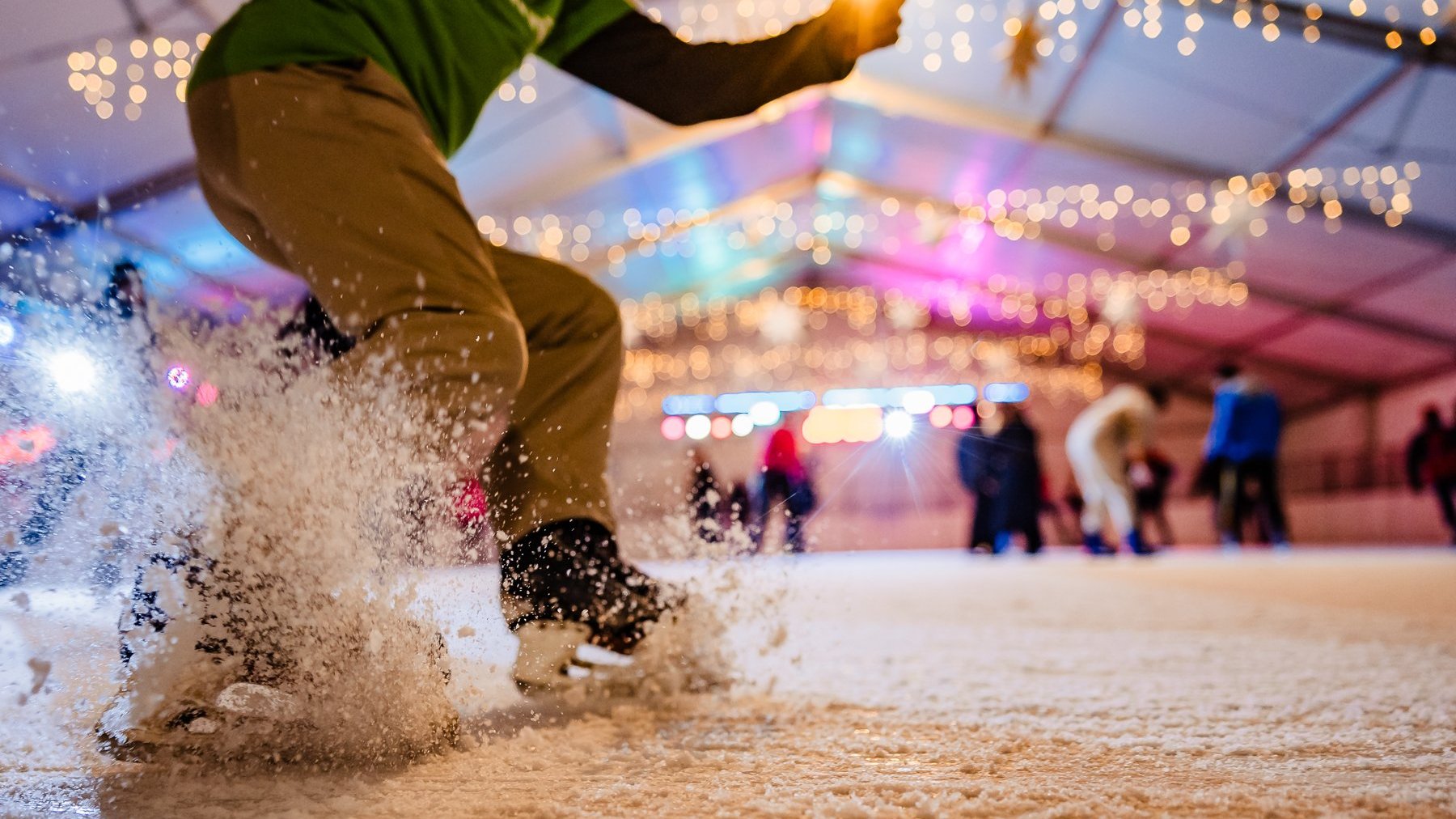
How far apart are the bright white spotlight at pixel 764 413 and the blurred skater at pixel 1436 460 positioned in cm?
701

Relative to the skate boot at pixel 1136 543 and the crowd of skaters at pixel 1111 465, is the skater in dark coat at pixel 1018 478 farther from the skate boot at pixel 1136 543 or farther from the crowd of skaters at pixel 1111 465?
the skate boot at pixel 1136 543

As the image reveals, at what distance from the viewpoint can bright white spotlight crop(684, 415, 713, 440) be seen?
12.5m

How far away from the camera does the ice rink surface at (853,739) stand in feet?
1.82

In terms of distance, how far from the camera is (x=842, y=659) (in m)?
1.29

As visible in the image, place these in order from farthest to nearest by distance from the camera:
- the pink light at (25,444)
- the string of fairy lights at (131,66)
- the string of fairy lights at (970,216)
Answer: the string of fairy lights at (970,216)
the string of fairy lights at (131,66)
the pink light at (25,444)

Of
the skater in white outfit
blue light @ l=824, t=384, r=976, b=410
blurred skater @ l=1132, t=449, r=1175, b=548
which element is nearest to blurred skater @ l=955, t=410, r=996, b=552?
the skater in white outfit

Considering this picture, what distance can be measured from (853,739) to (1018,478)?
6.25 meters

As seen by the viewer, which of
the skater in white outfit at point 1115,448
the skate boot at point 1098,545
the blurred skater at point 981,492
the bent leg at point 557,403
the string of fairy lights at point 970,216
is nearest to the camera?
the bent leg at point 557,403

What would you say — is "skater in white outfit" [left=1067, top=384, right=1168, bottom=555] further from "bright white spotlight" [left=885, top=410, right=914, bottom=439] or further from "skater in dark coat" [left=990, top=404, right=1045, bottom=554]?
"bright white spotlight" [left=885, top=410, right=914, bottom=439]

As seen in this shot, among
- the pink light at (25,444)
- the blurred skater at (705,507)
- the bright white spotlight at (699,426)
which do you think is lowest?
the blurred skater at (705,507)

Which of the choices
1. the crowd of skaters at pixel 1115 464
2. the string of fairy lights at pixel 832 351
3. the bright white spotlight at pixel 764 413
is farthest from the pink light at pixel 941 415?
the crowd of skaters at pixel 1115 464

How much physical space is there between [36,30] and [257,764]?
3192mm

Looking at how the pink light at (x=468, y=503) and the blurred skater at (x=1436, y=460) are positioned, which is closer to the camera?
the pink light at (x=468, y=503)

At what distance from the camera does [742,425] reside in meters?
12.6
